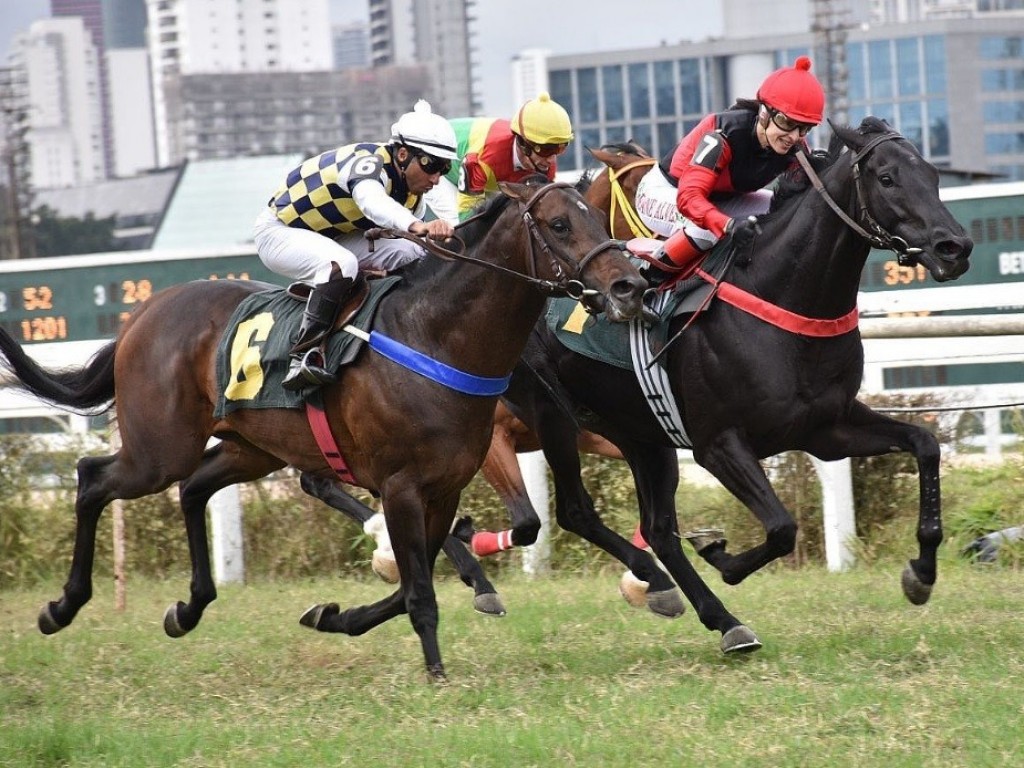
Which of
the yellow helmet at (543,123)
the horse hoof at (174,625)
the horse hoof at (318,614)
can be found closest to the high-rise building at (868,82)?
the horse hoof at (174,625)

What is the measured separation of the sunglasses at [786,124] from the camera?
564cm

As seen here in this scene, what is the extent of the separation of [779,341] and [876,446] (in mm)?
549

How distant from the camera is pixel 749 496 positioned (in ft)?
18.4

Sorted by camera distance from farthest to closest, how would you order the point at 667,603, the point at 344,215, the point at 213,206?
1. the point at 213,206
2. the point at 667,603
3. the point at 344,215

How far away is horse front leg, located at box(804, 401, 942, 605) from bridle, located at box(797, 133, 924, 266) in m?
0.62

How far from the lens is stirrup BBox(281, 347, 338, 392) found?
224 inches

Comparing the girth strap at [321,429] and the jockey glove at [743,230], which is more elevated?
the jockey glove at [743,230]

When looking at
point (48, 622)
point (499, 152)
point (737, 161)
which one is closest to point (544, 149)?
point (499, 152)

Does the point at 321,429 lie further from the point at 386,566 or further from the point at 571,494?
the point at 386,566

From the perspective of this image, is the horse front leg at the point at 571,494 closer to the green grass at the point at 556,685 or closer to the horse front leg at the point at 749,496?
the green grass at the point at 556,685

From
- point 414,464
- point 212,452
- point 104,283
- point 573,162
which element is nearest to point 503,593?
point 212,452

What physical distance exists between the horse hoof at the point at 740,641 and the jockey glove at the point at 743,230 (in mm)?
1331

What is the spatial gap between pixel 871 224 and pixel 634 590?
6.01ft

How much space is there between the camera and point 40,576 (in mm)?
8742
